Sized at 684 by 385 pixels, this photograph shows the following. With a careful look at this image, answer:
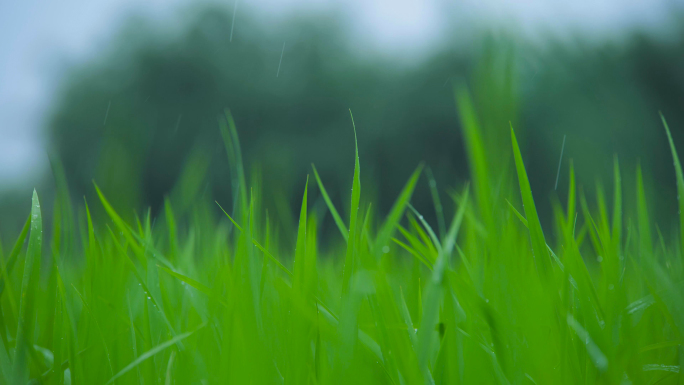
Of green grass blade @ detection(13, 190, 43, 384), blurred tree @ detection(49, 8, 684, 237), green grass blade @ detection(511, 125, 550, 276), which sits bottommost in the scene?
blurred tree @ detection(49, 8, 684, 237)

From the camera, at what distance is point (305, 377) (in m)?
0.34

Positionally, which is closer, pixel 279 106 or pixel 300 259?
pixel 300 259

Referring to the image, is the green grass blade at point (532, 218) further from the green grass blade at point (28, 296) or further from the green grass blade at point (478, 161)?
the green grass blade at point (28, 296)

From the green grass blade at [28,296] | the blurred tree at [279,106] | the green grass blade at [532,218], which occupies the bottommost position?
the blurred tree at [279,106]

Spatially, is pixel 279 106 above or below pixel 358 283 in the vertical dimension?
below

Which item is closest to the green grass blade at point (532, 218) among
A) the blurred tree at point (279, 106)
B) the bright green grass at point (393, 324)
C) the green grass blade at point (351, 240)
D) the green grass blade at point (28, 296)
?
the bright green grass at point (393, 324)

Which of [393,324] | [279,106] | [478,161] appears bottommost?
[279,106]

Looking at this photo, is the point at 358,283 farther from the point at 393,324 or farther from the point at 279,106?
the point at 279,106

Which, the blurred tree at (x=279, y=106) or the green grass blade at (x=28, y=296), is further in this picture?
the blurred tree at (x=279, y=106)

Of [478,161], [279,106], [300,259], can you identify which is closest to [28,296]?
[300,259]

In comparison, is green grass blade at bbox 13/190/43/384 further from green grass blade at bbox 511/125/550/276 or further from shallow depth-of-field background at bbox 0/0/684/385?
green grass blade at bbox 511/125/550/276

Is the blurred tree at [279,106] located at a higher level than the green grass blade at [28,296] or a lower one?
lower

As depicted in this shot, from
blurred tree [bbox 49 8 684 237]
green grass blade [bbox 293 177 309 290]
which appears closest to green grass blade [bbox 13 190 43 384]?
green grass blade [bbox 293 177 309 290]

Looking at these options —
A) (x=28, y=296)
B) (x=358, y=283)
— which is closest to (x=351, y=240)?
(x=358, y=283)
